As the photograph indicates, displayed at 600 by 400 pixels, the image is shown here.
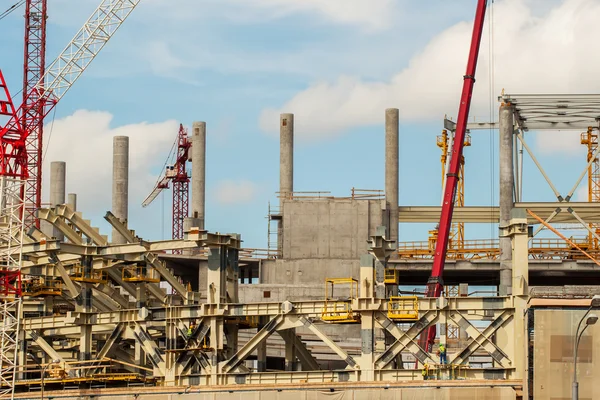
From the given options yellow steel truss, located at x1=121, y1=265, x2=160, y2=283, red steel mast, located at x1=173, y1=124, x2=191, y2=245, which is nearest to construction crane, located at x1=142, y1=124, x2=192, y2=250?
red steel mast, located at x1=173, y1=124, x2=191, y2=245

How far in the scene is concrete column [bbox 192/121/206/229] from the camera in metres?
99.2

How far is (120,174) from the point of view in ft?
320

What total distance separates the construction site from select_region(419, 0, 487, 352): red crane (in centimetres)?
10

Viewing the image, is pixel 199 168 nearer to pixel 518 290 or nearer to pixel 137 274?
pixel 137 274

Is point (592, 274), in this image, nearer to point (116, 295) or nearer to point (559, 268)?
point (559, 268)

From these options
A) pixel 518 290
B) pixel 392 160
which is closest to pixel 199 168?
pixel 392 160

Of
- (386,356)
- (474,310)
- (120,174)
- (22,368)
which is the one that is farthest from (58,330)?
(120,174)

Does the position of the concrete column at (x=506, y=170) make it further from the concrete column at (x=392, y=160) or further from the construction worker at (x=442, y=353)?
the construction worker at (x=442, y=353)

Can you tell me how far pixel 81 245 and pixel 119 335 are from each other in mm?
5900

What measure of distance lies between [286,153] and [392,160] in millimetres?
9069

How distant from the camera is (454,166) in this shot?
68.6 meters

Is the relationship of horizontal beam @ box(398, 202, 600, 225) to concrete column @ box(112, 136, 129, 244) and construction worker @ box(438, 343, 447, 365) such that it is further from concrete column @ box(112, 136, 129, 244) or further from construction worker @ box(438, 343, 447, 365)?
construction worker @ box(438, 343, 447, 365)

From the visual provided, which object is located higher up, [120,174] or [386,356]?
[120,174]

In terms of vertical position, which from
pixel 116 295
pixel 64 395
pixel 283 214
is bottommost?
pixel 64 395
